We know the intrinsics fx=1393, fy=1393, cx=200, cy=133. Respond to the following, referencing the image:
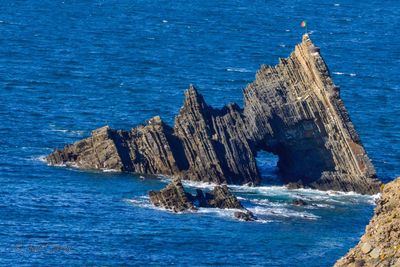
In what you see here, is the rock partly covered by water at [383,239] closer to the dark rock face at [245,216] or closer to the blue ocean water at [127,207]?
the blue ocean water at [127,207]

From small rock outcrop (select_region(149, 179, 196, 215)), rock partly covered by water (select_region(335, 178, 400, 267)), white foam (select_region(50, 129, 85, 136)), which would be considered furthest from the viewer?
white foam (select_region(50, 129, 85, 136))

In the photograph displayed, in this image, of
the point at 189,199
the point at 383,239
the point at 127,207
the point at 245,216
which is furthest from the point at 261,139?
the point at 383,239

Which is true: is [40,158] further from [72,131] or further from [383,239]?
[383,239]

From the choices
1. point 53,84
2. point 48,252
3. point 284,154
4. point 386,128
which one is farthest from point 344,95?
point 48,252

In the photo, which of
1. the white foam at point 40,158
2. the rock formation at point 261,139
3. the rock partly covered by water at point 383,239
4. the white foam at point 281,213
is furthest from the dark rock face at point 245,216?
the rock partly covered by water at point 383,239

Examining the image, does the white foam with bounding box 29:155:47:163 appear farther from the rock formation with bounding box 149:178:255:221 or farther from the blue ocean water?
the rock formation with bounding box 149:178:255:221

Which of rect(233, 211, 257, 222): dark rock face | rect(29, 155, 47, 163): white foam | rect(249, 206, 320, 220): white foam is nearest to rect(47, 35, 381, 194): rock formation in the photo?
rect(29, 155, 47, 163): white foam

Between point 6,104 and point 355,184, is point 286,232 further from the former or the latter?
point 6,104
